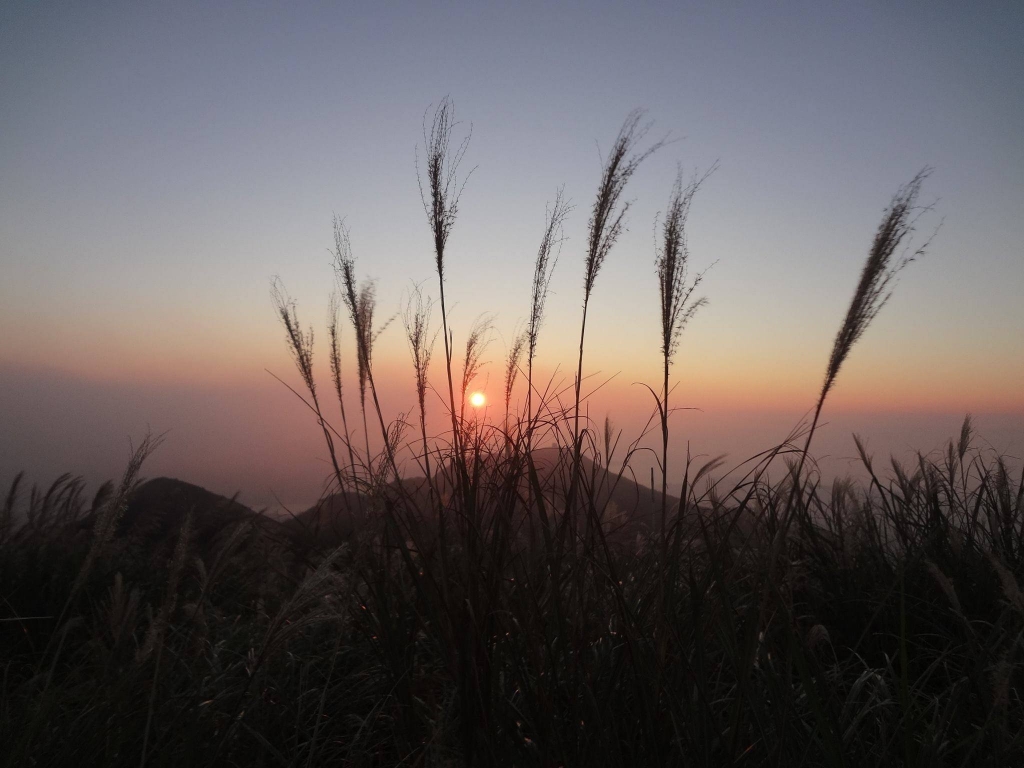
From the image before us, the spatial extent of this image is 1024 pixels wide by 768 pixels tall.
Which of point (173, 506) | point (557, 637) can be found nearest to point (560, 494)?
point (557, 637)

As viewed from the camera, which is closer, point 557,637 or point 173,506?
point 557,637

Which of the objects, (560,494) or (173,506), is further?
(173,506)

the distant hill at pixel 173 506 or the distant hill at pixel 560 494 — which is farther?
the distant hill at pixel 173 506

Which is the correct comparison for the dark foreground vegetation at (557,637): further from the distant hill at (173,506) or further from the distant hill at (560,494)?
the distant hill at (173,506)

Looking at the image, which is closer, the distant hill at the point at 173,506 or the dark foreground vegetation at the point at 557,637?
the dark foreground vegetation at the point at 557,637

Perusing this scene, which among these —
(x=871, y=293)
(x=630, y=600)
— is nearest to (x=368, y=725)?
(x=630, y=600)

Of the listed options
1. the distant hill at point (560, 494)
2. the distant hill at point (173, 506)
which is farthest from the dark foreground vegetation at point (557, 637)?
the distant hill at point (173, 506)

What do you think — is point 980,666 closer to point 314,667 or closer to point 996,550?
point 996,550

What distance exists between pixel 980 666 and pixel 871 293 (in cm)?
112

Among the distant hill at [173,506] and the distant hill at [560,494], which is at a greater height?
the distant hill at [560,494]

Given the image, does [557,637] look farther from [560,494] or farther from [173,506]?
[173,506]

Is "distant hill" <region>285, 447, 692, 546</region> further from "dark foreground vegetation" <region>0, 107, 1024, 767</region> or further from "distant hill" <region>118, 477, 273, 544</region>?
"distant hill" <region>118, 477, 273, 544</region>

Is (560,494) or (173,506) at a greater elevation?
(560,494)

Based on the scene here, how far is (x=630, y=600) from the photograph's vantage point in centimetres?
189
